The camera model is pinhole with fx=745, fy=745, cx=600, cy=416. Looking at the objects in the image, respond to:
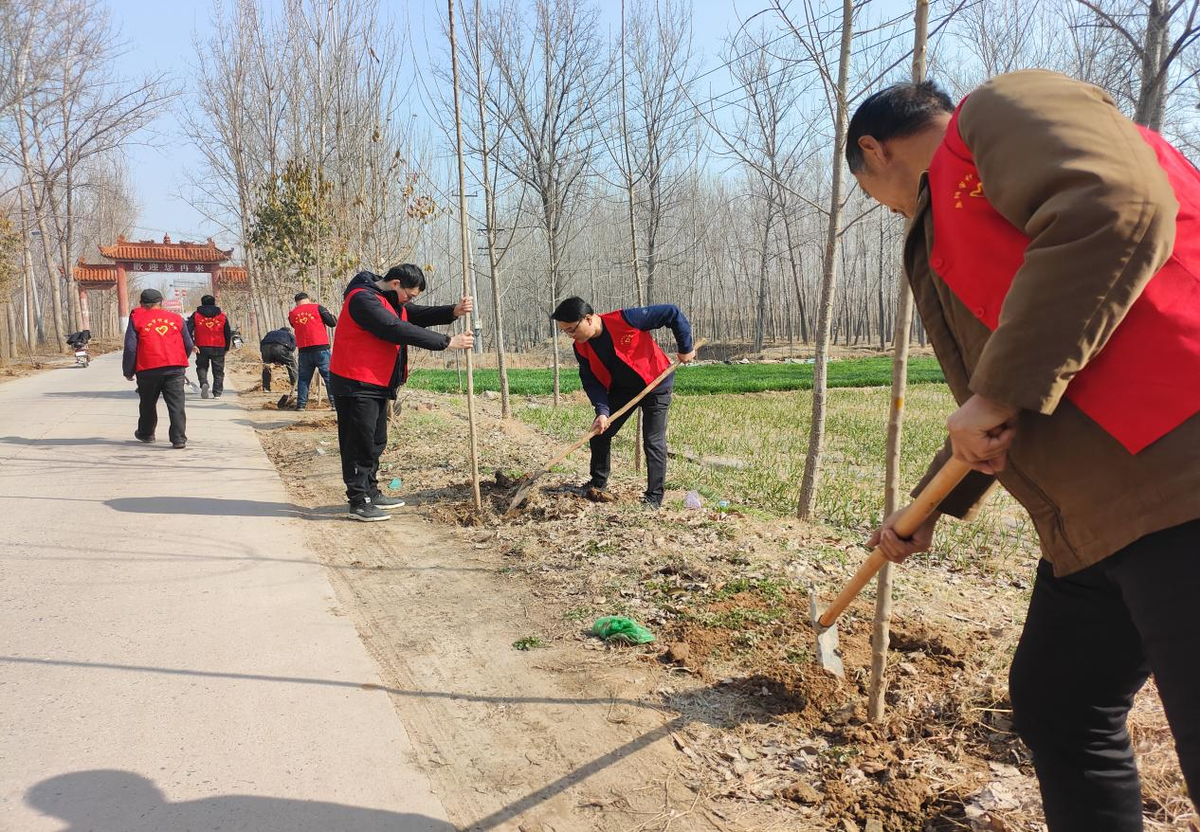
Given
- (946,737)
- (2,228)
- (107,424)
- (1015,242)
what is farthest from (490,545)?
(2,228)

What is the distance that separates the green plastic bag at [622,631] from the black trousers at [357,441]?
2.93m

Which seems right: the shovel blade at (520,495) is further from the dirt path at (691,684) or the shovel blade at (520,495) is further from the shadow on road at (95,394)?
the shadow on road at (95,394)

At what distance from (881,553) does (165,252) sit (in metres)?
40.5

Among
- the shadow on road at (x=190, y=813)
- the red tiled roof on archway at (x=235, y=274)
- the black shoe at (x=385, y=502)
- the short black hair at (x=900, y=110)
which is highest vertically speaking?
the red tiled roof on archway at (x=235, y=274)

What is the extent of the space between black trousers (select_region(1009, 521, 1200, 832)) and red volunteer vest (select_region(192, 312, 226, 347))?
14423 millimetres

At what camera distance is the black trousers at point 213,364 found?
13633 millimetres

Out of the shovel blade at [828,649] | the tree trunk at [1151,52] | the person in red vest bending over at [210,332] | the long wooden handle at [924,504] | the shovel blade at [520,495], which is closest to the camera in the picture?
the long wooden handle at [924,504]

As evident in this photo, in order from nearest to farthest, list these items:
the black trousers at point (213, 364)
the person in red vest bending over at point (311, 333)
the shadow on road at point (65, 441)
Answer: the shadow on road at point (65, 441) → the person in red vest bending over at point (311, 333) → the black trousers at point (213, 364)

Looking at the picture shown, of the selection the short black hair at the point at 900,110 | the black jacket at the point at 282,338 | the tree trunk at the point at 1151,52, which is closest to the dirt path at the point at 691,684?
the short black hair at the point at 900,110

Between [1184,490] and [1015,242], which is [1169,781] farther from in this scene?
[1015,242]

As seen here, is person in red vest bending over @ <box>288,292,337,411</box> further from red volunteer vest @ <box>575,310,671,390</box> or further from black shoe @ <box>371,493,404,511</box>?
red volunteer vest @ <box>575,310,671,390</box>

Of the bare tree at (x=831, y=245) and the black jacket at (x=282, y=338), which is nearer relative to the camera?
the bare tree at (x=831, y=245)

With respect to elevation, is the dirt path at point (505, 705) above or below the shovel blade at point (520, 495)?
below

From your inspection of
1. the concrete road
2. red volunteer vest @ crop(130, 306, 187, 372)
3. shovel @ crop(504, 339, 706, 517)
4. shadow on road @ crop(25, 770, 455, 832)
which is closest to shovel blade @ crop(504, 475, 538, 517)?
shovel @ crop(504, 339, 706, 517)
